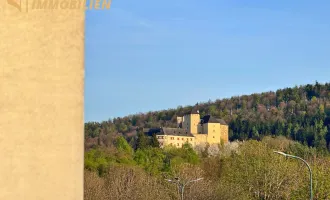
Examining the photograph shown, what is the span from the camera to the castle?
545 ft

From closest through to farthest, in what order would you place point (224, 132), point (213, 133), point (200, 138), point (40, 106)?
point (40, 106)
point (200, 138)
point (213, 133)
point (224, 132)

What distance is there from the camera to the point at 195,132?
174m

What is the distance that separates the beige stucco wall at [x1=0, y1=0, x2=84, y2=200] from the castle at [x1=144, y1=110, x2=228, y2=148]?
509 ft

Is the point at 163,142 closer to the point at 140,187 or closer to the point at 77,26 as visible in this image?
the point at 140,187

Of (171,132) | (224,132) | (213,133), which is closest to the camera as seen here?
(171,132)

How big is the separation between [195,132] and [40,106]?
169m

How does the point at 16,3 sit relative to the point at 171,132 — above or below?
above

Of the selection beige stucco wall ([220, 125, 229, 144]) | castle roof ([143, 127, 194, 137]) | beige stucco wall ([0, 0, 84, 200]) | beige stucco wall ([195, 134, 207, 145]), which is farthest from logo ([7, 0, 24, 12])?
beige stucco wall ([220, 125, 229, 144])

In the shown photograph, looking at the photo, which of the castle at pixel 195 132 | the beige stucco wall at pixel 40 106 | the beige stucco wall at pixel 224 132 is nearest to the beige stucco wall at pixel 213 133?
the castle at pixel 195 132

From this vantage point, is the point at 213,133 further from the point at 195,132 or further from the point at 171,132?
the point at 171,132

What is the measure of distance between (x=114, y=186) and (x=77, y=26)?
47302 mm

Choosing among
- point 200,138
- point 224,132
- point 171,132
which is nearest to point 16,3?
point 171,132

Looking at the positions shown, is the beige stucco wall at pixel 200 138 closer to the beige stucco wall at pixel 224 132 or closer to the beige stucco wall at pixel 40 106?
the beige stucco wall at pixel 224 132

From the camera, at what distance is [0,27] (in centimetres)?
551
